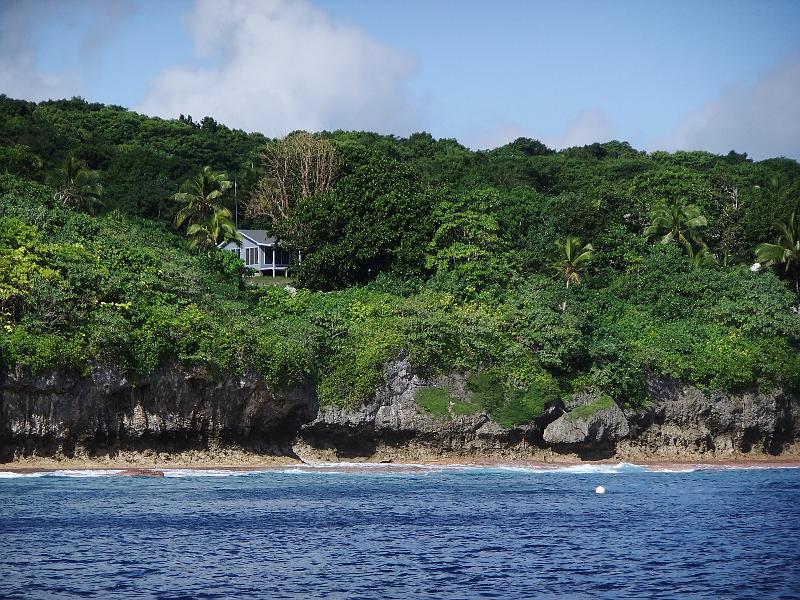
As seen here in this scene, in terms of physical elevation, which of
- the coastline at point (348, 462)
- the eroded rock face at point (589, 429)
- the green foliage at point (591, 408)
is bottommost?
the coastline at point (348, 462)

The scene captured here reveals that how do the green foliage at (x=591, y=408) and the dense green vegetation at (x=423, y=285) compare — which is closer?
the dense green vegetation at (x=423, y=285)


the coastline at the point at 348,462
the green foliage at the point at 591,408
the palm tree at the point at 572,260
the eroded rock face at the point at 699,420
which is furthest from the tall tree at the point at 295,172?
the eroded rock face at the point at 699,420

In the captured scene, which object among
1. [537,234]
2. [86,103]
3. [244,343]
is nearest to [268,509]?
[244,343]

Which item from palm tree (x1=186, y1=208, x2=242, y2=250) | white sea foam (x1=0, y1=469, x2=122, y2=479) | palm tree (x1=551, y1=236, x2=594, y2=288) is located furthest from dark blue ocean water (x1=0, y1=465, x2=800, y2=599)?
palm tree (x1=186, y1=208, x2=242, y2=250)

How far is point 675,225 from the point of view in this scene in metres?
68.9

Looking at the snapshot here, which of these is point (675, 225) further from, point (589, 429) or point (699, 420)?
point (589, 429)

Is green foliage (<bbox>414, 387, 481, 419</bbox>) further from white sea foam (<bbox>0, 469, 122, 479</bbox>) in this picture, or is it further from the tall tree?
the tall tree

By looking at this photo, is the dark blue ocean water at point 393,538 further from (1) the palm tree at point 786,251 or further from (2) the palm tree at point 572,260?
(1) the palm tree at point 786,251

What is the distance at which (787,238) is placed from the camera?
2547 inches

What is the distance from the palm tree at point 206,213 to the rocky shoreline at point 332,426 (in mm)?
27137

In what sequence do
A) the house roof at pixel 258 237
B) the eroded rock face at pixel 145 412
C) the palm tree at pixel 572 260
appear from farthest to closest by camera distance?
the house roof at pixel 258 237
the palm tree at pixel 572 260
the eroded rock face at pixel 145 412

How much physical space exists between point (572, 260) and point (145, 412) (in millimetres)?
29532

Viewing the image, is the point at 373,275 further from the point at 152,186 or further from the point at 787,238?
the point at 152,186

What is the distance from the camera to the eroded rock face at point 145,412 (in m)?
40.8
